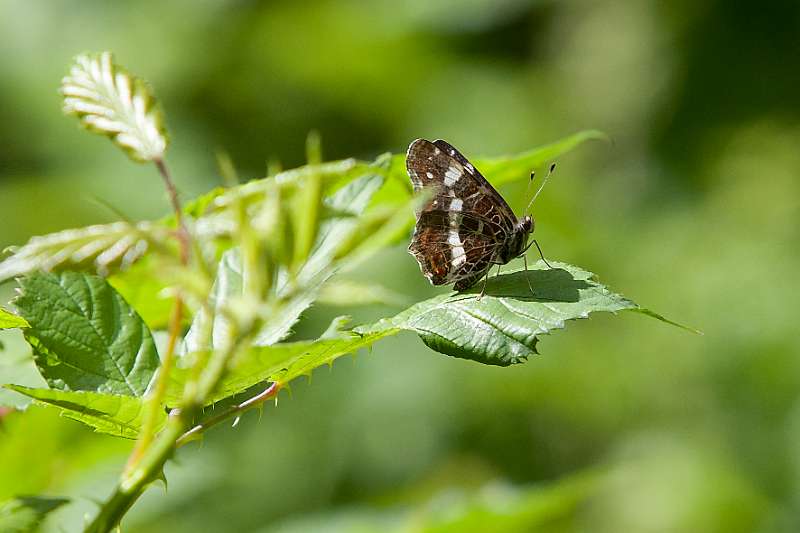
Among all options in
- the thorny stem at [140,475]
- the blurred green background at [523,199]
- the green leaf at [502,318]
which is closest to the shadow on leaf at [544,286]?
the green leaf at [502,318]

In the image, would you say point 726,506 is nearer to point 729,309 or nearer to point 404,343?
point 729,309

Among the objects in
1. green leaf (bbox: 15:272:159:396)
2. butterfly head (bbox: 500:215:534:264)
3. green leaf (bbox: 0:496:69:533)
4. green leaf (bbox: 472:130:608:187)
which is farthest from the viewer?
butterfly head (bbox: 500:215:534:264)

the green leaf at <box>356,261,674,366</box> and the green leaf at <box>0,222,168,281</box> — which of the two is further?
the green leaf at <box>356,261,674,366</box>

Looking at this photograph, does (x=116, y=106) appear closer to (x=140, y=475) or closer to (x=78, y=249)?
(x=78, y=249)

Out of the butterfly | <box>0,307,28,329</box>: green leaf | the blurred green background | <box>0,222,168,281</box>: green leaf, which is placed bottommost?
<box>0,222,168,281</box>: green leaf

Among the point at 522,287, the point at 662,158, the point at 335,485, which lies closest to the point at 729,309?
the point at 662,158

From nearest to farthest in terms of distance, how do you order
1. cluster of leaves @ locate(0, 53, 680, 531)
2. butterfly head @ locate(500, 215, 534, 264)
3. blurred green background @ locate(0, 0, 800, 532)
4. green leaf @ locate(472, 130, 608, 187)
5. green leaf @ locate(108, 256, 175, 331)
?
cluster of leaves @ locate(0, 53, 680, 531) < green leaf @ locate(108, 256, 175, 331) < green leaf @ locate(472, 130, 608, 187) < butterfly head @ locate(500, 215, 534, 264) < blurred green background @ locate(0, 0, 800, 532)

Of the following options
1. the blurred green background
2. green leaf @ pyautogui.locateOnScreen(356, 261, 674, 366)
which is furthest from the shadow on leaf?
the blurred green background

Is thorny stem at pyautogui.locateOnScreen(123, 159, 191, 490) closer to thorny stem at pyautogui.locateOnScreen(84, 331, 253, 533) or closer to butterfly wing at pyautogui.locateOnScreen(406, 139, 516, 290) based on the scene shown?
thorny stem at pyautogui.locateOnScreen(84, 331, 253, 533)
